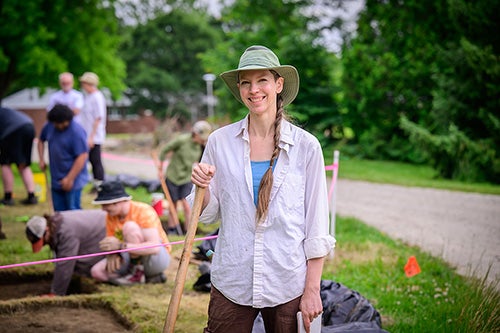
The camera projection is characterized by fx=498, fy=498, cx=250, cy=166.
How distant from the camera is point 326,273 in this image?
4859 mm

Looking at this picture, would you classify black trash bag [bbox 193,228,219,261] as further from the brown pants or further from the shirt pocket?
the shirt pocket

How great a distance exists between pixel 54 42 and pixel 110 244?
11.6 m

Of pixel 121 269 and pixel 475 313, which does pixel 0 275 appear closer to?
pixel 121 269

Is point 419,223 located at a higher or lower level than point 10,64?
lower

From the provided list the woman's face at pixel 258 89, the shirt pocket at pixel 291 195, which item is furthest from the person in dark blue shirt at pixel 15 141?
the shirt pocket at pixel 291 195

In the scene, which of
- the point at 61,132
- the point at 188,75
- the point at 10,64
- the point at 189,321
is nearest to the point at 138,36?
the point at 188,75

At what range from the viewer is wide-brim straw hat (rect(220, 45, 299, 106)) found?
2.11 m

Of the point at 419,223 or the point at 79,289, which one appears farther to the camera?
the point at 419,223

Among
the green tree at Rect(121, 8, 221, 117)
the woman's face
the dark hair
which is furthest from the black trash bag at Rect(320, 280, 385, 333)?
the green tree at Rect(121, 8, 221, 117)

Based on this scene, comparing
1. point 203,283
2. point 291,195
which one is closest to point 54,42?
point 203,283

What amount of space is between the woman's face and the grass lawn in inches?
79.6

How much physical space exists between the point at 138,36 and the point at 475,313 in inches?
1694

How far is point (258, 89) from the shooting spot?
2141 mm

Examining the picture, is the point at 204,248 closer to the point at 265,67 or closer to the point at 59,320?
the point at 59,320
